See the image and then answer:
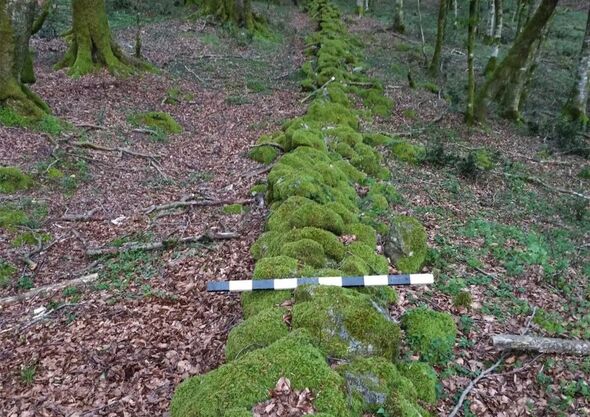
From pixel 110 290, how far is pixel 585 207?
331 inches

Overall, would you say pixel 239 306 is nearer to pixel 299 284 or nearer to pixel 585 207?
pixel 299 284

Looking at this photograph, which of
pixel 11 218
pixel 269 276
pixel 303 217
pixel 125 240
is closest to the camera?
pixel 269 276

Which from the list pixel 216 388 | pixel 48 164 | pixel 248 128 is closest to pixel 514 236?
pixel 216 388

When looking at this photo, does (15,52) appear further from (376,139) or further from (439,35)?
(439,35)

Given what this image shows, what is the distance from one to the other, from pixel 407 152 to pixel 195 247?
5737 millimetres

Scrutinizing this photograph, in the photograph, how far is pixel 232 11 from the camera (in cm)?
2228

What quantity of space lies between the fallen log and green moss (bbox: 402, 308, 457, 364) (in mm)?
482

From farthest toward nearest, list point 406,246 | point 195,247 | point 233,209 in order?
1. point 233,209
2. point 195,247
3. point 406,246

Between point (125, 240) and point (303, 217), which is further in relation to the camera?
point (125, 240)

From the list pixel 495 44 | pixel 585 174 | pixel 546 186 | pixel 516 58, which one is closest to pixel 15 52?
pixel 546 186

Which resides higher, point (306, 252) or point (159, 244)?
point (306, 252)

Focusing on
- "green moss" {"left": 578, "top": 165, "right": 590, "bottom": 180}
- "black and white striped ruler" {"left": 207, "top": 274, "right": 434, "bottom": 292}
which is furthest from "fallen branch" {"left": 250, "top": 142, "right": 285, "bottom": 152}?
"green moss" {"left": 578, "top": 165, "right": 590, "bottom": 180}

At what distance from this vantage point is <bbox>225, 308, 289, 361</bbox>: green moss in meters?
4.08

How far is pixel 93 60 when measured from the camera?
1359cm
